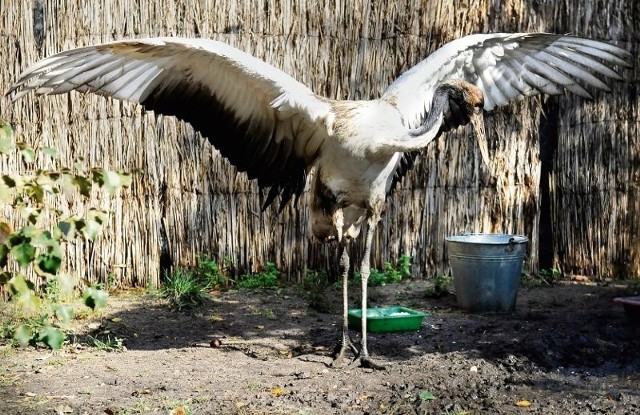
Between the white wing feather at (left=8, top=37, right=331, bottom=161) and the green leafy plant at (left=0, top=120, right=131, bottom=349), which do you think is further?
the white wing feather at (left=8, top=37, right=331, bottom=161)

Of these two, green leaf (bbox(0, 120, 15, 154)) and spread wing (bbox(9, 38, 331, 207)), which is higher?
spread wing (bbox(9, 38, 331, 207))

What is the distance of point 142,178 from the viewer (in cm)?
661

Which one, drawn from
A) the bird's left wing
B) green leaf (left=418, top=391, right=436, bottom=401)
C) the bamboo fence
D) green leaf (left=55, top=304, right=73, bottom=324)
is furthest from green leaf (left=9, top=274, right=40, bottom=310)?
the bamboo fence

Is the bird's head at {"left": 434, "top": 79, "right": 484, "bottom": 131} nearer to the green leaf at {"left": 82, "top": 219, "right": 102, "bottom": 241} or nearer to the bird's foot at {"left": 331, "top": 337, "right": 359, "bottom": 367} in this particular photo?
the bird's foot at {"left": 331, "top": 337, "right": 359, "bottom": 367}

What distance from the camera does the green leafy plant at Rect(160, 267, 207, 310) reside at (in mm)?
6090

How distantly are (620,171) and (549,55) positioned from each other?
6.10 feet

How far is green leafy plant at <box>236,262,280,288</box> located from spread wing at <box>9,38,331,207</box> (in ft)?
5.12

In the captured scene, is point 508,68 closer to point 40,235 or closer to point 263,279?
point 263,279

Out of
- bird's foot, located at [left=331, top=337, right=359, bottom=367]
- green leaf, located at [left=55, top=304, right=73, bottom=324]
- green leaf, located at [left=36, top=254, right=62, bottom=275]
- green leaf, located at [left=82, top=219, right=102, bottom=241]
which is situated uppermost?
green leaf, located at [left=82, top=219, right=102, bottom=241]

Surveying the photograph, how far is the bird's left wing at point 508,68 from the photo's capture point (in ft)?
16.5

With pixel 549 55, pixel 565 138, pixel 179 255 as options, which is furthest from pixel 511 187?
pixel 179 255

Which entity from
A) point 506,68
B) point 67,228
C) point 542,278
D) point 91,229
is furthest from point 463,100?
point 67,228

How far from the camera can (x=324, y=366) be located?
4.70 meters

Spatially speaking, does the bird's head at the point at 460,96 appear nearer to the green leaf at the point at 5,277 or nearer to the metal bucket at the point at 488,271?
the metal bucket at the point at 488,271
